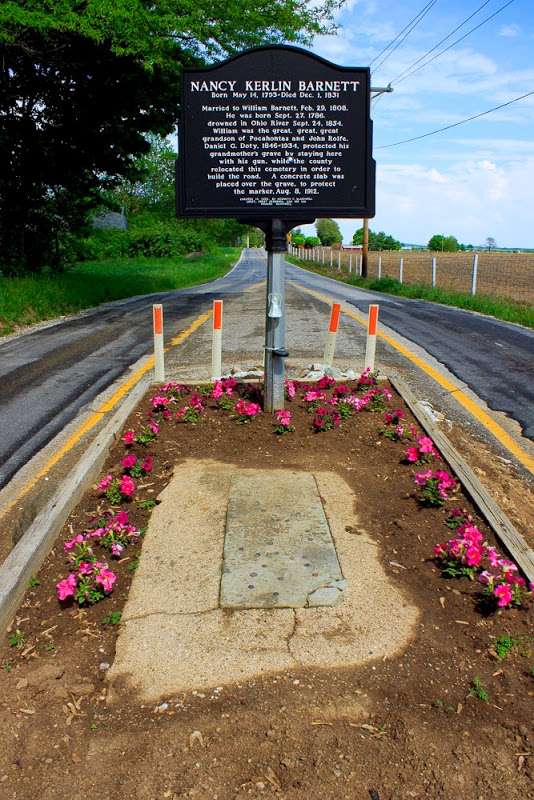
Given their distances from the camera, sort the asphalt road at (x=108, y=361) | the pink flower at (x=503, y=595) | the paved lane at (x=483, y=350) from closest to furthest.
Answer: the pink flower at (x=503, y=595)
the asphalt road at (x=108, y=361)
the paved lane at (x=483, y=350)

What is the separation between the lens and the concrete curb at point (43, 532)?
11.9 ft

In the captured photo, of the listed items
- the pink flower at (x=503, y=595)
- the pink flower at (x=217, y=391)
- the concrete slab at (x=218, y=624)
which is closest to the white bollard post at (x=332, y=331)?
the pink flower at (x=217, y=391)

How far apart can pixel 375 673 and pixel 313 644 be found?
320mm

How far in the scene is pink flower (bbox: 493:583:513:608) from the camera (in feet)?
11.3

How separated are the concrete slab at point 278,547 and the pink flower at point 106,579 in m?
0.59

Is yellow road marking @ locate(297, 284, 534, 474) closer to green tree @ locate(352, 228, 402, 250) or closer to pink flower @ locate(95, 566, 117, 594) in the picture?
pink flower @ locate(95, 566, 117, 594)

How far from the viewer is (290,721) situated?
276 centimetres

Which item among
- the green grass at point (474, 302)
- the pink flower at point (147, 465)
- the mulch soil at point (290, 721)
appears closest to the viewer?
the mulch soil at point (290, 721)

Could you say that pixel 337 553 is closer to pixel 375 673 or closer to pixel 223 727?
pixel 375 673

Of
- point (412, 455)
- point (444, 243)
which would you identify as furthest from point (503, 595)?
point (444, 243)

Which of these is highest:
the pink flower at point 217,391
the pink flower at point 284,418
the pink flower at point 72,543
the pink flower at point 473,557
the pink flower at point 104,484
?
the pink flower at point 217,391

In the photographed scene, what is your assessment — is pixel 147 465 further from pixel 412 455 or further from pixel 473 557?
pixel 473 557

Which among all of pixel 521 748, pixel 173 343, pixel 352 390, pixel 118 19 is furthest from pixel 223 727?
pixel 118 19

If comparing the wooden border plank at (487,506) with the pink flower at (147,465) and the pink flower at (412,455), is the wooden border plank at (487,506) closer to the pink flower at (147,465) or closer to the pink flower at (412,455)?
the pink flower at (412,455)
